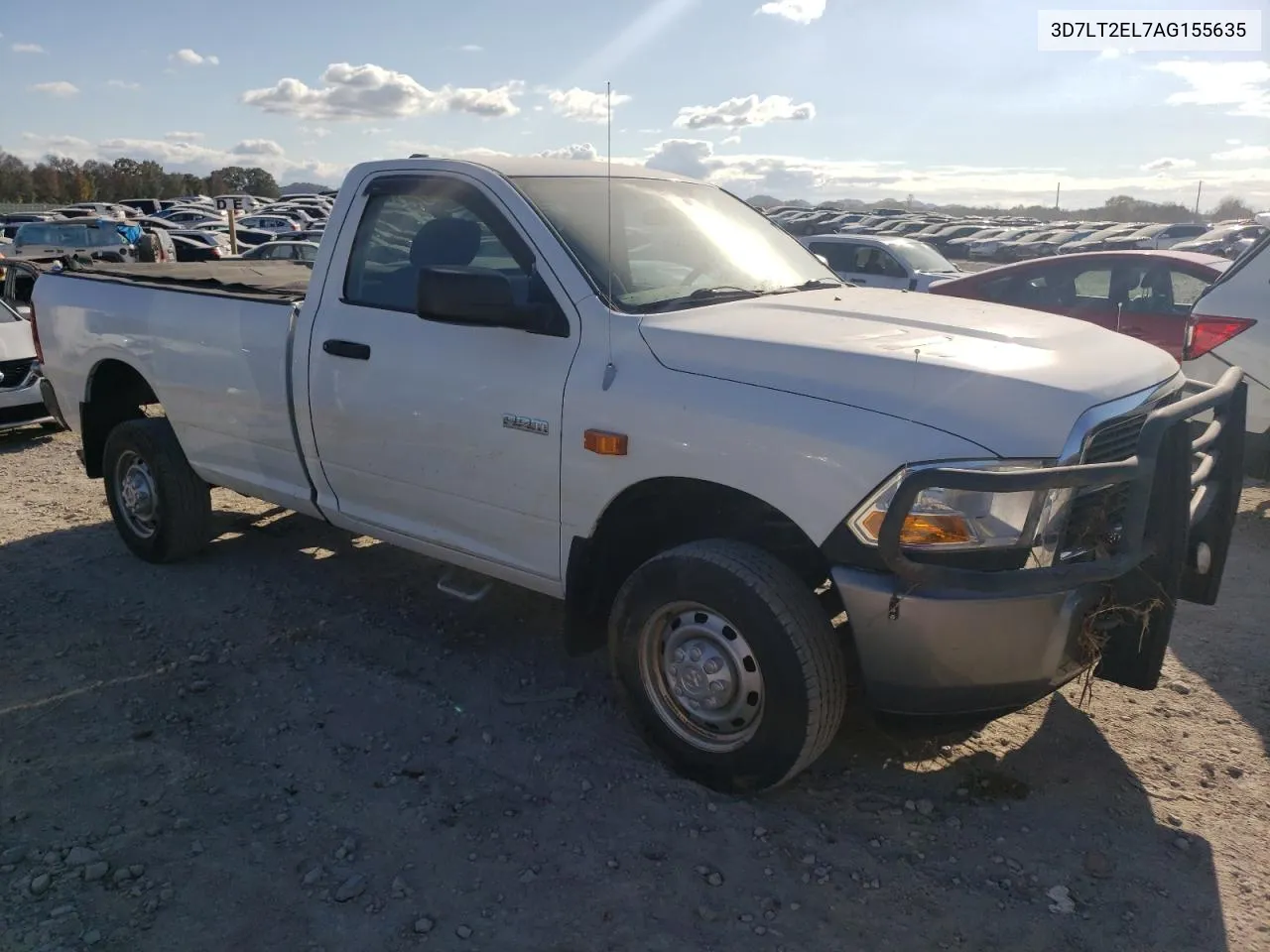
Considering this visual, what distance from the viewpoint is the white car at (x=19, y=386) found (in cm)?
867

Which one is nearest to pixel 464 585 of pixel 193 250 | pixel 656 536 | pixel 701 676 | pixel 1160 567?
pixel 656 536

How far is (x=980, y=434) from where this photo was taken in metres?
2.77

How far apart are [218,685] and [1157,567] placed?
11.6ft

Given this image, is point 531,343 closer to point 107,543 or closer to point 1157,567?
point 1157,567

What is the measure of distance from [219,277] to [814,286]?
3321mm

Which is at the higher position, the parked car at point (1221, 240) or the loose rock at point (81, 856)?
the parked car at point (1221, 240)

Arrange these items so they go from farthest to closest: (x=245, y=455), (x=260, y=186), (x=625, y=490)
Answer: (x=260, y=186), (x=245, y=455), (x=625, y=490)

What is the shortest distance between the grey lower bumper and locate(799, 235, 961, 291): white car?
10.7 meters

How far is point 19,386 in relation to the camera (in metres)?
8.75

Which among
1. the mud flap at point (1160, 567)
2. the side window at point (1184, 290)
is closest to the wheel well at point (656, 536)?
the mud flap at point (1160, 567)

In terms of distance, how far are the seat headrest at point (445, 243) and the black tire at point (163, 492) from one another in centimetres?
209

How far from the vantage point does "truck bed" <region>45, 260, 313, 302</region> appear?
4.92 m

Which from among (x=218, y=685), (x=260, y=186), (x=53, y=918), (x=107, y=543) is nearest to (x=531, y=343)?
(x=218, y=685)

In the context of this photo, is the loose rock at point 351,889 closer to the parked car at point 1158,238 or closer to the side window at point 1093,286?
the side window at point 1093,286
